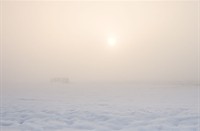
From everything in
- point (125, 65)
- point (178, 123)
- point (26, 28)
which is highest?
→ point (26, 28)

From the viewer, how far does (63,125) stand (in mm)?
2445

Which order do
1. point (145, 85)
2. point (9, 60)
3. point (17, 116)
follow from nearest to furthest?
point (17, 116) < point (9, 60) < point (145, 85)

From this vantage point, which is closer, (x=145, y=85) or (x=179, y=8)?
(x=179, y=8)

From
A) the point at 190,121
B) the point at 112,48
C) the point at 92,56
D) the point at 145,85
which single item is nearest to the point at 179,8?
the point at 112,48

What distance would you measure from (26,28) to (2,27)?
0.46 m

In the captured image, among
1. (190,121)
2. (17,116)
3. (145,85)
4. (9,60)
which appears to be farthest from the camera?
(145,85)

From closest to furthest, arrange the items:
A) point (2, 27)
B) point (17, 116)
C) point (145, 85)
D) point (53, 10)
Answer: point (17, 116) < point (53, 10) < point (2, 27) < point (145, 85)

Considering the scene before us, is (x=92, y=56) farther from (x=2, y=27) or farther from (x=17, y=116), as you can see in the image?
(x=17, y=116)

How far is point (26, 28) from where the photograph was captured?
213 inches

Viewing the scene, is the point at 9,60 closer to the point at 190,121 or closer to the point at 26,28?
the point at 26,28

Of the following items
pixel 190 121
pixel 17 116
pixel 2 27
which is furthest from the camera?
pixel 2 27

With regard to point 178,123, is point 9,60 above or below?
above

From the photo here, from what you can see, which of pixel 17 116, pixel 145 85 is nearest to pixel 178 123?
pixel 17 116

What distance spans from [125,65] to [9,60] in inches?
101
